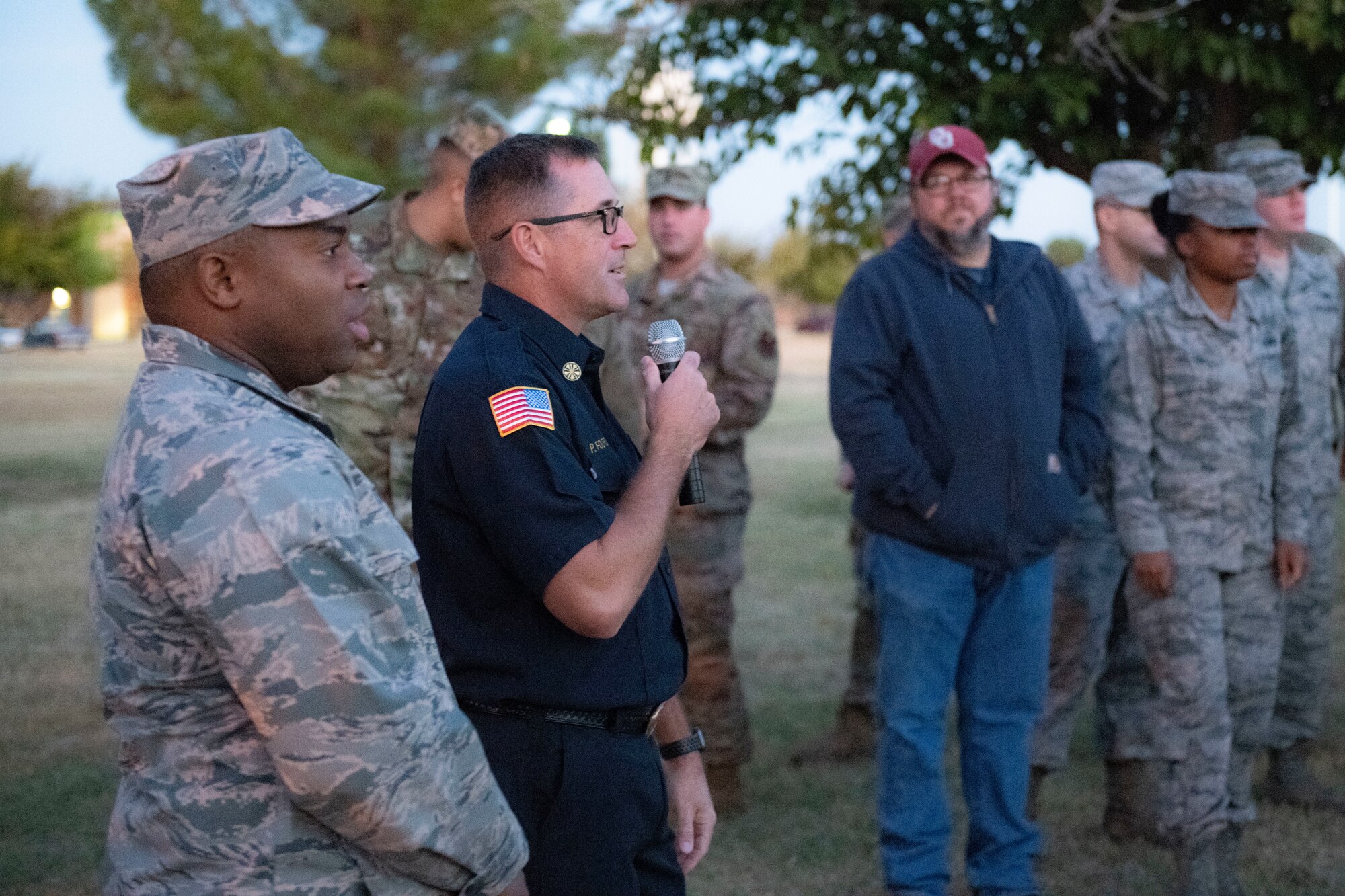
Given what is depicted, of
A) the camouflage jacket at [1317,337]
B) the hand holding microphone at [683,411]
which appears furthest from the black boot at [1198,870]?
the hand holding microphone at [683,411]

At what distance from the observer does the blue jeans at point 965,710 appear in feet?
13.5

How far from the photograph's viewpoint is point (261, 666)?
167 cm

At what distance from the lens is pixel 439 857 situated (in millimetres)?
1829

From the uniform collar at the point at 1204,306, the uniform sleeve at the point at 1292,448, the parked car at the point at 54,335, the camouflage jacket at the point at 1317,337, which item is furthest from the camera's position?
the parked car at the point at 54,335

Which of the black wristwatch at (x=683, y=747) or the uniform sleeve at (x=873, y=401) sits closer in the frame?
the black wristwatch at (x=683, y=747)

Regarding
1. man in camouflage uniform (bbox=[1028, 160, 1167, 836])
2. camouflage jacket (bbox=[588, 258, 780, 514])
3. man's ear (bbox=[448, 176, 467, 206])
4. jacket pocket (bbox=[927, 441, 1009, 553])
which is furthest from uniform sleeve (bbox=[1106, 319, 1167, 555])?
man's ear (bbox=[448, 176, 467, 206])

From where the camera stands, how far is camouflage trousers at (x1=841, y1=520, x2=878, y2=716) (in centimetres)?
616

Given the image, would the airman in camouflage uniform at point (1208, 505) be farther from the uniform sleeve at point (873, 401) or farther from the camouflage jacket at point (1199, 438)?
the uniform sleeve at point (873, 401)

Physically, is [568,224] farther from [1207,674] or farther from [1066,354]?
[1207,674]

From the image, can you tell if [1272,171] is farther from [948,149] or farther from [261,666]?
[261,666]

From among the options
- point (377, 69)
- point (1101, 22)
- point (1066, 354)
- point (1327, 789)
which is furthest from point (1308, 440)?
point (377, 69)

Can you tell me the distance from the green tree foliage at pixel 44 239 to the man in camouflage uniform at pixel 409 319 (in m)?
27.7

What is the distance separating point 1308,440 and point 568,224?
3279 millimetres

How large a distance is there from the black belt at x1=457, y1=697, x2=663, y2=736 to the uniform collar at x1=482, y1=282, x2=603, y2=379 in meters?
0.61
